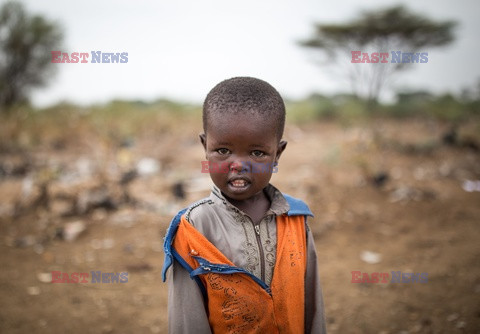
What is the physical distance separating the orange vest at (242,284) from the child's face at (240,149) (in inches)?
8.8

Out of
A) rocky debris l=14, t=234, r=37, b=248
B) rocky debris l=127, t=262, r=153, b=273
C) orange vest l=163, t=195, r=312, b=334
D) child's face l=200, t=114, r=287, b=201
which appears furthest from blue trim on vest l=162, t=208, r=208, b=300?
rocky debris l=14, t=234, r=37, b=248

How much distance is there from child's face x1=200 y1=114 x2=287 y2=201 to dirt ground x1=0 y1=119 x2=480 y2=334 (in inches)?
75.7

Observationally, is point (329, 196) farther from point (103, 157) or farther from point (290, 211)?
point (290, 211)

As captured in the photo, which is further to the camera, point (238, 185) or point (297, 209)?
point (297, 209)

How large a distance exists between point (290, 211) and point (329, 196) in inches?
156

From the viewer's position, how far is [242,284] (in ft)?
4.24

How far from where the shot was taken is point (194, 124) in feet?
34.2

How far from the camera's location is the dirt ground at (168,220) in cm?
272

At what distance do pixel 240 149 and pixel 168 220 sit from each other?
133 inches

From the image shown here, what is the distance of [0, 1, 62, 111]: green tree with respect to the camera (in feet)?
54.5

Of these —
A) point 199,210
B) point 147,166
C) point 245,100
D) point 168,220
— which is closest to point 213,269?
point 199,210

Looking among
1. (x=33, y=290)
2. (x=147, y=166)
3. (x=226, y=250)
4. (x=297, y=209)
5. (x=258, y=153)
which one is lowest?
(x=33, y=290)

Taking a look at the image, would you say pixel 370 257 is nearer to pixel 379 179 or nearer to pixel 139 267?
pixel 379 179

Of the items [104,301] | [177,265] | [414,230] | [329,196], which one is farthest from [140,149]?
[177,265]
